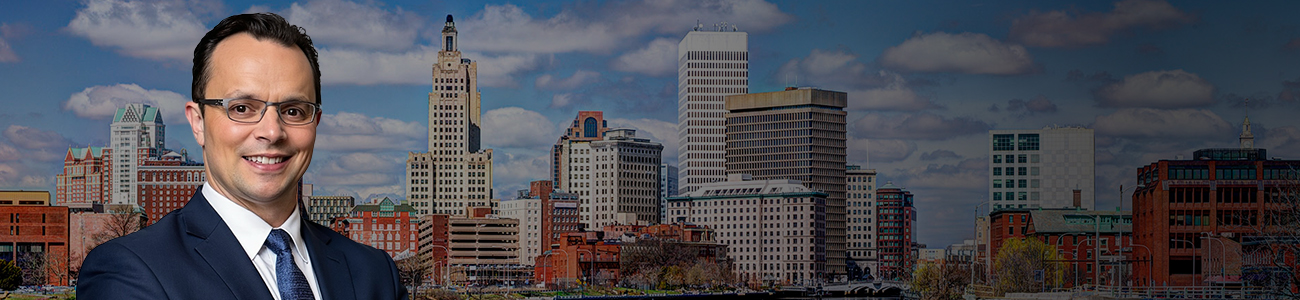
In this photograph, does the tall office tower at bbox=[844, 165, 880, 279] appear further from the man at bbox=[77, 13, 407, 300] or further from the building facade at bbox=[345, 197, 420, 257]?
the man at bbox=[77, 13, 407, 300]

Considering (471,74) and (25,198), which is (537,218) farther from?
(25,198)

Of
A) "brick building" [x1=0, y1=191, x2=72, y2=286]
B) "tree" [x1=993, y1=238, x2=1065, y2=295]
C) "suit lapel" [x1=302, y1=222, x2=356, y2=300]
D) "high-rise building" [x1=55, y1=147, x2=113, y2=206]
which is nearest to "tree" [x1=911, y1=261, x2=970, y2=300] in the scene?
"tree" [x1=993, y1=238, x2=1065, y2=295]

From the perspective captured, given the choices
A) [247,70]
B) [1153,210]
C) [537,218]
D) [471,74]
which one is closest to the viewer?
[247,70]

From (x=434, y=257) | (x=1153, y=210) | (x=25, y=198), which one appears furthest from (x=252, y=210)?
(x=434, y=257)

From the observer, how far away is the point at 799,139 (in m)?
168

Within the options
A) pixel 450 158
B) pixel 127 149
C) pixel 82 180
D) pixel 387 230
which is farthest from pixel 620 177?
pixel 127 149

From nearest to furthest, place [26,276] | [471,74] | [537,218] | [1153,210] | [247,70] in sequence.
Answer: [247,70] → [1153,210] → [26,276] → [537,218] → [471,74]

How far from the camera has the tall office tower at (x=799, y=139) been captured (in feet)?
546

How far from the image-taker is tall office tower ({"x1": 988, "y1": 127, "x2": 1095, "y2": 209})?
525 ft

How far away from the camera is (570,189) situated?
168375 mm

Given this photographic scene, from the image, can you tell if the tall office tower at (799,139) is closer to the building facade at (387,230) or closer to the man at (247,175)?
the building facade at (387,230)

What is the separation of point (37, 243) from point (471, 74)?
78.9m

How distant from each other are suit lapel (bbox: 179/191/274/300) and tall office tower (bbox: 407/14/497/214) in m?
158

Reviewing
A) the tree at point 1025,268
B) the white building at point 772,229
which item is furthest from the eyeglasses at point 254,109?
the white building at point 772,229
